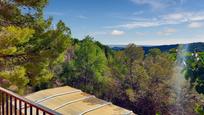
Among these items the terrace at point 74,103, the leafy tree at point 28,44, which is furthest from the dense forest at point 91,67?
the terrace at point 74,103

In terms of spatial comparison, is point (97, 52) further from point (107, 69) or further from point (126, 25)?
point (126, 25)

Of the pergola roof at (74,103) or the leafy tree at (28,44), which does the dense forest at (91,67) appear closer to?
the leafy tree at (28,44)

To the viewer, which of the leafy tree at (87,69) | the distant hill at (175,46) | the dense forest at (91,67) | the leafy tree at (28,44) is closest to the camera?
the distant hill at (175,46)

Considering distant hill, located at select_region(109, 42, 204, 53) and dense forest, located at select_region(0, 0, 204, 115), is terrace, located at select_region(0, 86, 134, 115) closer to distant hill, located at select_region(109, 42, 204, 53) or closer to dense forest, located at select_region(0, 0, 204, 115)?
dense forest, located at select_region(0, 0, 204, 115)

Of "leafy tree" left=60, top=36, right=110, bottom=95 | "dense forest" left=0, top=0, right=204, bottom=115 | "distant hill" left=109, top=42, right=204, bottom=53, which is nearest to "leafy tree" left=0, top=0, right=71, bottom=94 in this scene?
"dense forest" left=0, top=0, right=204, bottom=115

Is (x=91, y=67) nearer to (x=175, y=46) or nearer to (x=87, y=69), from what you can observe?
(x=87, y=69)

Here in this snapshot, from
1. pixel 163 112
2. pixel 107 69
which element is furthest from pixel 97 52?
pixel 163 112
